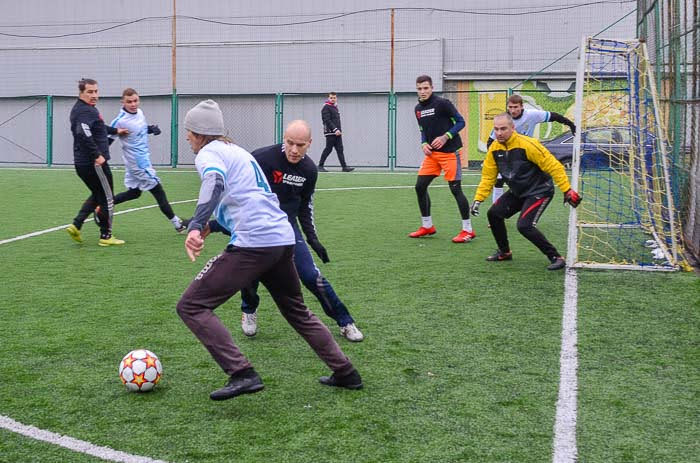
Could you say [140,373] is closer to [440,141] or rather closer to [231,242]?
[231,242]

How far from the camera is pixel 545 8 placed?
26406 millimetres

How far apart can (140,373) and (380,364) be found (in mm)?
1567

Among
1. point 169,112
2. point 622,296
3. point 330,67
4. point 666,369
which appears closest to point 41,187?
point 169,112

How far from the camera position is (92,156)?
10.5 metres

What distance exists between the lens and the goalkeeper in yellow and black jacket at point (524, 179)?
29.1 ft

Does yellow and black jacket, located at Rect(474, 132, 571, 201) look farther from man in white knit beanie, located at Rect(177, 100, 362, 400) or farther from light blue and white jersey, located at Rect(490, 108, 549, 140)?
man in white knit beanie, located at Rect(177, 100, 362, 400)

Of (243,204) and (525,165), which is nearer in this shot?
(243,204)

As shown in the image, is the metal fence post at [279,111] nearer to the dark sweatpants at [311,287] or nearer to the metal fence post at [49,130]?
the metal fence post at [49,130]

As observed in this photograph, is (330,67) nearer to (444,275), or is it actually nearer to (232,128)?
(232,128)

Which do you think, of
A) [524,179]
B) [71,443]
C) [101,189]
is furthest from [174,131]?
[71,443]

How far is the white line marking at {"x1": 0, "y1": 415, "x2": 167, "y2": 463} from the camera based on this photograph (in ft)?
13.6

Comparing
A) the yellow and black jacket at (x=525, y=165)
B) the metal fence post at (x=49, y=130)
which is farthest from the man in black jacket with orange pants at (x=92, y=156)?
the metal fence post at (x=49, y=130)

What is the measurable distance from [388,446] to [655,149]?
7099mm

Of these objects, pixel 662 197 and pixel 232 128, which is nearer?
pixel 662 197
